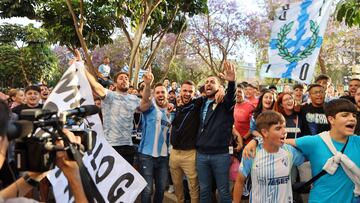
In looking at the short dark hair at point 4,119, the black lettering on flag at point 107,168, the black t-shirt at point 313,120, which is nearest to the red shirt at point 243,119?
the black t-shirt at point 313,120

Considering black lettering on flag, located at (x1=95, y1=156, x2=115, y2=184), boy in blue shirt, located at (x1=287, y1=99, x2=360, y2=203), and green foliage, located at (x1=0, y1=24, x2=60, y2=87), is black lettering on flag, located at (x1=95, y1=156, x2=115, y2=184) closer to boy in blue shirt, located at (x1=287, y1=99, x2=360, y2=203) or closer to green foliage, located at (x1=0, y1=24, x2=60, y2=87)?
boy in blue shirt, located at (x1=287, y1=99, x2=360, y2=203)

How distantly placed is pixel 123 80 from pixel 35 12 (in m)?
9.83

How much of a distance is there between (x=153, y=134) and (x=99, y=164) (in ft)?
4.30

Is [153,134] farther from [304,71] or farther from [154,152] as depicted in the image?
[304,71]

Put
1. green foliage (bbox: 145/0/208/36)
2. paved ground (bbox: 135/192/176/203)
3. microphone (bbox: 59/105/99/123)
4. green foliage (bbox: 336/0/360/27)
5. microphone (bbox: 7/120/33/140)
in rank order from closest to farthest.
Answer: microphone (bbox: 7/120/33/140) < microphone (bbox: 59/105/99/123) < green foliage (bbox: 336/0/360/27) < paved ground (bbox: 135/192/176/203) < green foliage (bbox: 145/0/208/36)

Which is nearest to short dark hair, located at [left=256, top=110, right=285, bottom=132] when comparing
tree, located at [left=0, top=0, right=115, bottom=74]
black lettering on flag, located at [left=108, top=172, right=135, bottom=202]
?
black lettering on flag, located at [left=108, top=172, right=135, bottom=202]

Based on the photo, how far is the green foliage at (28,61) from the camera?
30453 mm

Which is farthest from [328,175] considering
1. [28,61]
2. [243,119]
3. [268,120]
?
[28,61]

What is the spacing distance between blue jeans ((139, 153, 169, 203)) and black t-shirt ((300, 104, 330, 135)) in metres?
1.84

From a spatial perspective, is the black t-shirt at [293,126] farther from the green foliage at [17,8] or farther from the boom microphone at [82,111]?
the green foliage at [17,8]

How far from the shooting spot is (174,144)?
5.93m

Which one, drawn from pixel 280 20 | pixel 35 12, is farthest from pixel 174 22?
pixel 280 20

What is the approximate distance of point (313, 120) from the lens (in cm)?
580

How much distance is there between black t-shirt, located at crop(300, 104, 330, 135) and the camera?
18.8 feet
